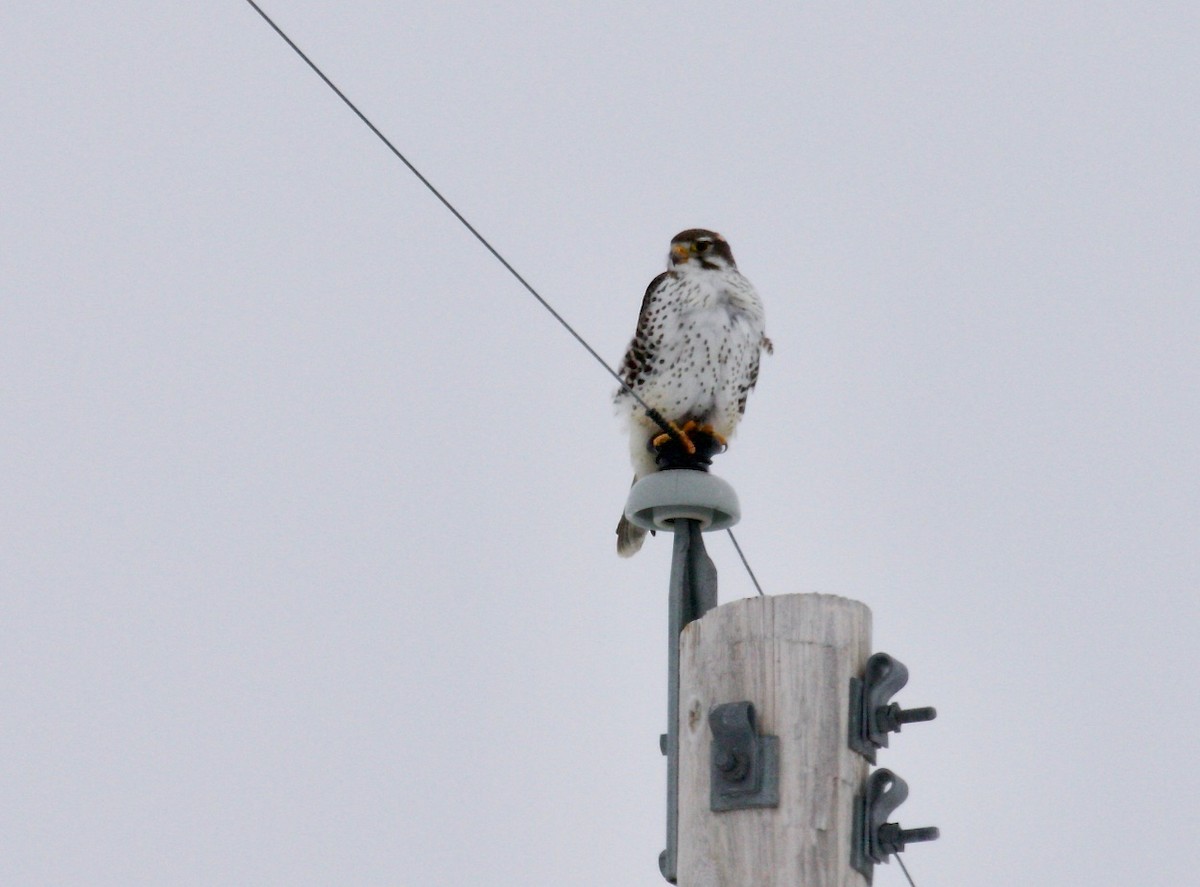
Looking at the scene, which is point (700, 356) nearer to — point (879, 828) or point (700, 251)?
point (700, 251)

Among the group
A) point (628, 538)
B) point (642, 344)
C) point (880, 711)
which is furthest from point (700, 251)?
point (880, 711)

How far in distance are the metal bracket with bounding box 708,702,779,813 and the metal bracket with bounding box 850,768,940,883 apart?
0.45 ft

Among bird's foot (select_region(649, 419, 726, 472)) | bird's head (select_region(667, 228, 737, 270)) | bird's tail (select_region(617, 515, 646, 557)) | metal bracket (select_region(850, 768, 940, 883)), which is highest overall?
bird's head (select_region(667, 228, 737, 270))

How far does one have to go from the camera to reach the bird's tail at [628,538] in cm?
616

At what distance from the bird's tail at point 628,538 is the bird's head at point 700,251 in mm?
935

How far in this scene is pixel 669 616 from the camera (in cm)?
337

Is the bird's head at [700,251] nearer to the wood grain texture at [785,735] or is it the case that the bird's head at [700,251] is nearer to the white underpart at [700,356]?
the white underpart at [700,356]

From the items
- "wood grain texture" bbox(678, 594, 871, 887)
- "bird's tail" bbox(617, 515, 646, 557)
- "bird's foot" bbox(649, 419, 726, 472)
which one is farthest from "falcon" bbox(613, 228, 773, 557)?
"wood grain texture" bbox(678, 594, 871, 887)

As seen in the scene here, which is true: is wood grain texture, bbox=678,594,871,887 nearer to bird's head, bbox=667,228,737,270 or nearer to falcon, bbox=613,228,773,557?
falcon, bbox=613,228,773,557

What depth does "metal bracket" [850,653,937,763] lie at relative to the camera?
281 cm

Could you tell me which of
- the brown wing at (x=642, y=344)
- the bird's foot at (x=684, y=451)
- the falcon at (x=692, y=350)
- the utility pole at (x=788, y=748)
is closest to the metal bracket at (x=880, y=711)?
the utility pole at (x=788, y=748)

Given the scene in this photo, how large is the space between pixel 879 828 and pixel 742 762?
9.1 inches

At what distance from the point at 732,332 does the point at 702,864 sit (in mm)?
3585

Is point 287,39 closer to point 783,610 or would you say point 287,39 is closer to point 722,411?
point 783,610
